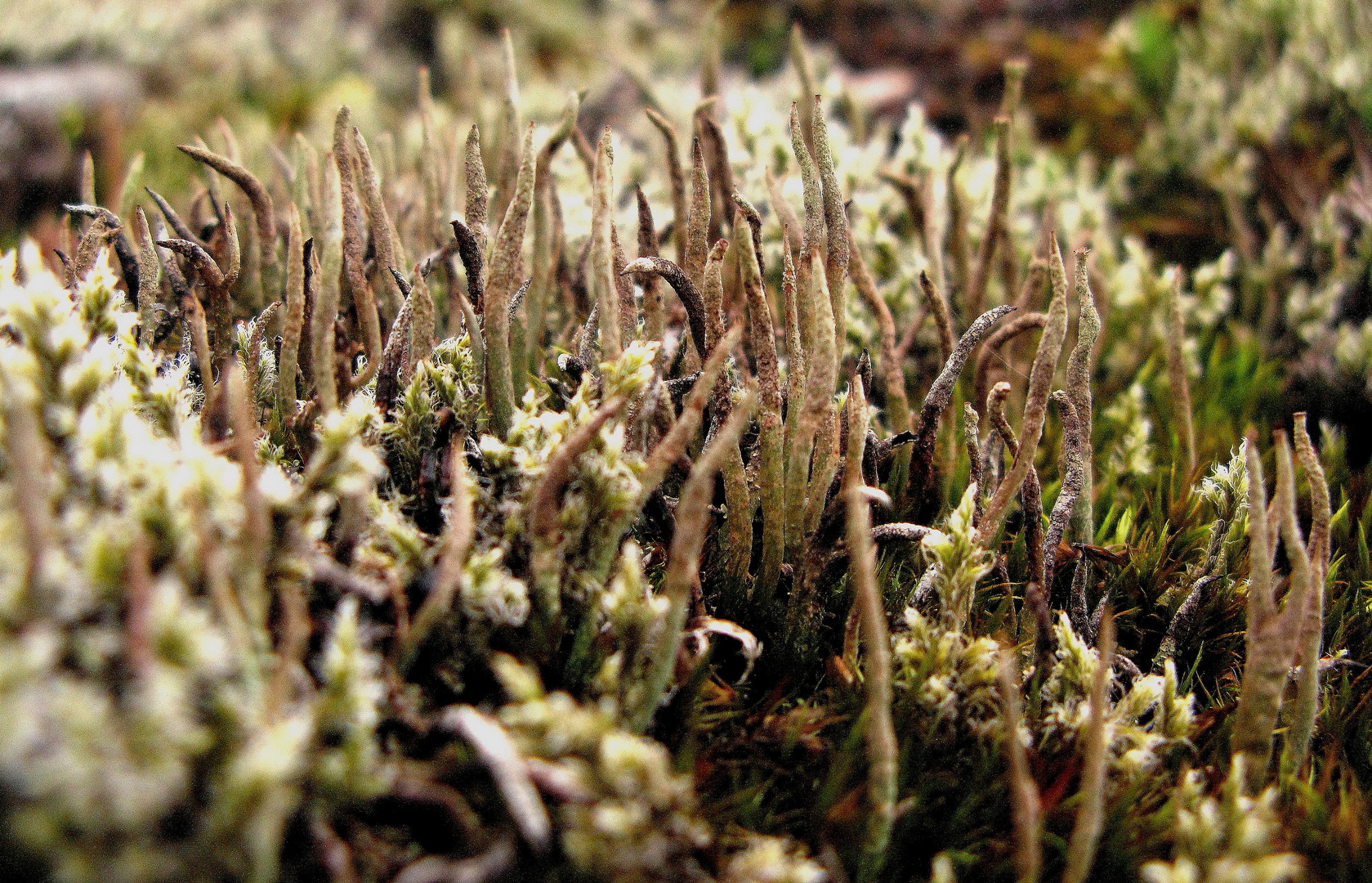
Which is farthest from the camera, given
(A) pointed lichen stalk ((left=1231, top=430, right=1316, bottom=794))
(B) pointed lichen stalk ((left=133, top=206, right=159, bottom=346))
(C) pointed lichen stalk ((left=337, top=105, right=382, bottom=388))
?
(B) pointed lichen stalk ((left=133, top=206, right=159, bottom=346))

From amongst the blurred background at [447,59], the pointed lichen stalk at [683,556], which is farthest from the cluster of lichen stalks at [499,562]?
the blurred background at [447,59]

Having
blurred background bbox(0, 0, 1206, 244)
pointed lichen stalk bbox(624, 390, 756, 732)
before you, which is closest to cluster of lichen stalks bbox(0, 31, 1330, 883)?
pointed lichen stalk bbox(624, 390, 756, 732)

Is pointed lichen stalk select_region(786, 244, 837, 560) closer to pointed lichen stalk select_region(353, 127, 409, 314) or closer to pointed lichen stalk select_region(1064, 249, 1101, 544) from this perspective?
pointed lichen stalk select_region(1064, 249, 1101, 544)

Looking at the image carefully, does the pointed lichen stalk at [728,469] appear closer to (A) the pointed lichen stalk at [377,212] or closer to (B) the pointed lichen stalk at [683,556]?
(B) the pointed lichen stalk at [683,556]

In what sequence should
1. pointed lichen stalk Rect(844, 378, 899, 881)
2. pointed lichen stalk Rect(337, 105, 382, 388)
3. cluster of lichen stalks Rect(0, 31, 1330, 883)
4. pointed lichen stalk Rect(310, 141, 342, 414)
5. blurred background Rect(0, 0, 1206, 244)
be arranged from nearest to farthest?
1. cluster of lichen stalks Rect(0, 31, 1330, 883)
2. pointed lichen stalk Rect(844, 378, 899, 881)
3. pointed lichen stalk Rect(310, 141, 342, 414)
4. pointed lichen stalk Rect(337, 105, 382, 388)
5. blurred background Rect(0, 0, 1206, 244)

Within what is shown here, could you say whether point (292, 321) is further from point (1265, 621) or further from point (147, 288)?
point (1265, 621)

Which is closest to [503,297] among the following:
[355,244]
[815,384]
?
[355,244]

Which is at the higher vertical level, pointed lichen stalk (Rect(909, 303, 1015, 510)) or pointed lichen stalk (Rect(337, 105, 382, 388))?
pointed lichen stalk (Rect(337, 105, 382, 388))

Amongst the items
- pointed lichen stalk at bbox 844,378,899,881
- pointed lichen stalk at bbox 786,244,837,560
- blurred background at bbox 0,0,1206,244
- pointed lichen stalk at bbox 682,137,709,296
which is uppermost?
blurred background at bbox 0,0,1206,244
